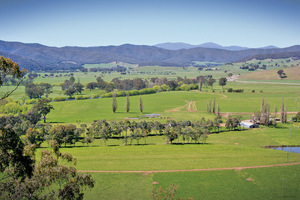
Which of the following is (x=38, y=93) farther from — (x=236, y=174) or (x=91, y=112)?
(x=236, y=174)

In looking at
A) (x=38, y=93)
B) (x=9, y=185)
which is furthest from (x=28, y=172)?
(x=38, y=93)

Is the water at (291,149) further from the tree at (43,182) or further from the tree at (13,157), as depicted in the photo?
the tree at (13,157)

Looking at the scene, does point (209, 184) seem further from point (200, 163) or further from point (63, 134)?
point (63, 134)

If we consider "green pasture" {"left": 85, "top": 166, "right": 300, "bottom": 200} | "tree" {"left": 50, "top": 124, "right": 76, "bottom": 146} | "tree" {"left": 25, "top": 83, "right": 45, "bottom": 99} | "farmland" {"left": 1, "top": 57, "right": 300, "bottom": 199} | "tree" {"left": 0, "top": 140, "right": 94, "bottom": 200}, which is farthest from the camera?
"tree" {"left": 25, "top": 83, "right": 45, "bottom": 99}

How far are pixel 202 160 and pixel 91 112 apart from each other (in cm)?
8229

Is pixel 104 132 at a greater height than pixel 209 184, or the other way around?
pixel 104 132

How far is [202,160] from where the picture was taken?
5891 cm

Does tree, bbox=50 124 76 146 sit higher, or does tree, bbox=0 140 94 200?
tree, bbox=0 140 94 200

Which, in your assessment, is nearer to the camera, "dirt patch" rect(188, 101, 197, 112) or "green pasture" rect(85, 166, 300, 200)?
"green pasture" rect(85, 166, 300, 200)

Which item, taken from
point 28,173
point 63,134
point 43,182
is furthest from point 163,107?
point 28,173

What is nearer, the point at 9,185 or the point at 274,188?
the point at 9,185

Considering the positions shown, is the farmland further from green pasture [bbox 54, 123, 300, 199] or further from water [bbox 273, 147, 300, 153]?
water [bbox 273, 147, 300, 153]

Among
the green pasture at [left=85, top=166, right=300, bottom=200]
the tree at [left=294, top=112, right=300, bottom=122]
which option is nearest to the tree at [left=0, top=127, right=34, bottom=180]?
the green pasture at [left=85, top=166, right=300, bottom=200]

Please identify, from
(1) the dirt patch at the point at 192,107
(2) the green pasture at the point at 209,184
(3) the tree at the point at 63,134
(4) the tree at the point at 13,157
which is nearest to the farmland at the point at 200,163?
(2) the green pasture at the point at 209,184
